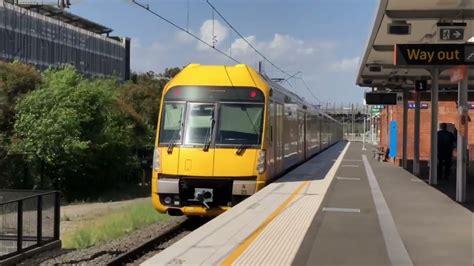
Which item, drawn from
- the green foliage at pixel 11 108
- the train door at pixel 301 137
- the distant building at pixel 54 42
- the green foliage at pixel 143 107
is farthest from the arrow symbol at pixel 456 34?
the distant building at pixel 54 42

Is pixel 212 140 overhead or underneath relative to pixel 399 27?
underneath

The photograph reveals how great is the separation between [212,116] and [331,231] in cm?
456

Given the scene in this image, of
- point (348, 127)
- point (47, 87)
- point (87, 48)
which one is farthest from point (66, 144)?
point (348, 127)

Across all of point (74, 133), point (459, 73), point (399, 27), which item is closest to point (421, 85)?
point (399, 27)

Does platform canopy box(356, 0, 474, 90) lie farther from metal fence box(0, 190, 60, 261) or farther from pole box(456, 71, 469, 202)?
metal fence box(0, 190, 60, 261)

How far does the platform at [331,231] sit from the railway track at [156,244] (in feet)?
6.04

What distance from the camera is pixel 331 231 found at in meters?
8.43

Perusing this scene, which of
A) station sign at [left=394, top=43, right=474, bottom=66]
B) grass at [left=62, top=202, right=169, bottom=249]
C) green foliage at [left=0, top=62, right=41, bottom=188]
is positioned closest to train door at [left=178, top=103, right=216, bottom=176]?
grass at [left=62, top=202, right=169, bottom=249]

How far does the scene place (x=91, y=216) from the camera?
24016mm

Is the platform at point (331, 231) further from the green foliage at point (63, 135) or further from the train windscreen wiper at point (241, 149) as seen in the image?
the green foliage at point (63, 135)

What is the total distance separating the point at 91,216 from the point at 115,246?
12983 mm

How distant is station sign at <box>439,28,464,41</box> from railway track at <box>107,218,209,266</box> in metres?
6.45

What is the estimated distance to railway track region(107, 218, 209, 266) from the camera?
9.84 metres

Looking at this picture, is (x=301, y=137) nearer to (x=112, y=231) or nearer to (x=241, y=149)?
(x=112, y=231)
